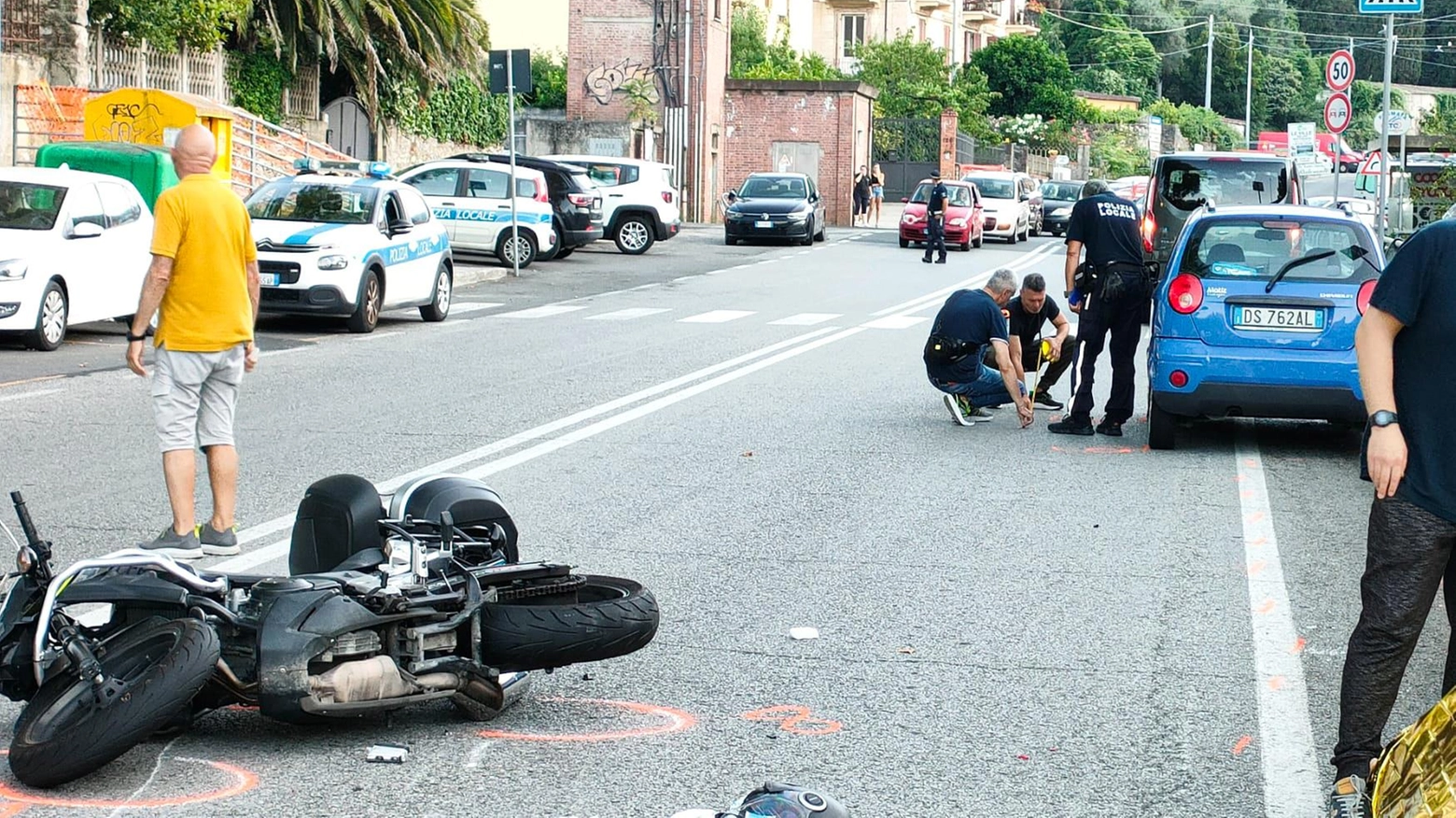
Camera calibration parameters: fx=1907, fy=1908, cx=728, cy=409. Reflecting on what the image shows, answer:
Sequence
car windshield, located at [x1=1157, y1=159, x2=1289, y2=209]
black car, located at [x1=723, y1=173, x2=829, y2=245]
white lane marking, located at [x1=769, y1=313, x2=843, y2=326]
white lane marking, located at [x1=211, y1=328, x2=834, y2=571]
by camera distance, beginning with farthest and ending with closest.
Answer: black car, located at [x1=723, y1=173, x2=829, y2=245]
car windshield, located at [x1=1157, y1=159, x2=1289, y2=209]
white lane marking, located at [x1=769, y1=313, x2=843, y2=326]
white lane marking, located at [x1=211, y1=328, x2=834, y2=571]

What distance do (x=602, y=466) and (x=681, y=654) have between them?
4267 millimetres

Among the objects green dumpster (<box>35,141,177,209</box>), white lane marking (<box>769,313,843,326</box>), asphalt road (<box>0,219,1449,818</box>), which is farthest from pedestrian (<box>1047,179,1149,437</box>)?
green dumpster (<box>35,141,177,209</box>)

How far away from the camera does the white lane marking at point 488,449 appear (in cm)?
785

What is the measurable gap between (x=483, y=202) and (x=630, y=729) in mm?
25659

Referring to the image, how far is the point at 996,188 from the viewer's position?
1871 inches

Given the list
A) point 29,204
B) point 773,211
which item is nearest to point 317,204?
point 29,204

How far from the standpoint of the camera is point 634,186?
3691cm

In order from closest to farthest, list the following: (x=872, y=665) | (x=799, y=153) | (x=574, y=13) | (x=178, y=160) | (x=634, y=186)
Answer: (x=872, y=665) < (x=178, y=160) < (x=634, y=186) < (x=574, y=13) < (x=799, y=153)

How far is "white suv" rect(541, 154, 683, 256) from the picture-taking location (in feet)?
121

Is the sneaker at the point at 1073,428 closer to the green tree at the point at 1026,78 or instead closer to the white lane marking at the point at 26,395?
the white lane marking at the point at 26,395

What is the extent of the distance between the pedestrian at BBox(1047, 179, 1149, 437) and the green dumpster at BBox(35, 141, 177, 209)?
12471 mm

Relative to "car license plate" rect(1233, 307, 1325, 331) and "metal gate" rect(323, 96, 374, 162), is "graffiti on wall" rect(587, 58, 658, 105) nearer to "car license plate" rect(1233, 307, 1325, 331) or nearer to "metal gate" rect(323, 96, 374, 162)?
"metal gate" rect(323, 96, 374, 162)

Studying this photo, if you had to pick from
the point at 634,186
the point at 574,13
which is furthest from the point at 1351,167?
the point at 634,186

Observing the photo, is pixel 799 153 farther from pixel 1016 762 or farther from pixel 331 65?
pixel 1016 762
